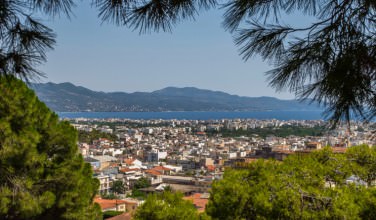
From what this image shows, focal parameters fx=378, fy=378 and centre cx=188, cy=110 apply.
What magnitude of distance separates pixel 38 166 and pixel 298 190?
408 centimetres

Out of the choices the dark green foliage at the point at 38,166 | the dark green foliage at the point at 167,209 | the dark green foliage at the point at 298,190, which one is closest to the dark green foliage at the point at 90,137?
the dark green foliage at the point at 38,166

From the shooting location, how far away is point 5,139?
5.38m

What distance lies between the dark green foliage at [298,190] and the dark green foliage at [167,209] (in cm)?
34

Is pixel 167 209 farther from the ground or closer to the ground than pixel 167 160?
farther from the ground

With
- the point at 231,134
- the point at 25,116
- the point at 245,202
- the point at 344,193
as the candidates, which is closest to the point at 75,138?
the point at 25,116

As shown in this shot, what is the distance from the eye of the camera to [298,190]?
4.53 meters

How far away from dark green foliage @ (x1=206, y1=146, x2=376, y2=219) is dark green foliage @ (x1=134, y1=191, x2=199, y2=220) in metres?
0.34

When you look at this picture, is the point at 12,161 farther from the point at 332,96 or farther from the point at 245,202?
the point at 332,96

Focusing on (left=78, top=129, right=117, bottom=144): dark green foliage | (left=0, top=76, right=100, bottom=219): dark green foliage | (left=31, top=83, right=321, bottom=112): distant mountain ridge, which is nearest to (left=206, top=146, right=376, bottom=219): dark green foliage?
(left=0, top=76, right=100, bottom=219): dark green foliage

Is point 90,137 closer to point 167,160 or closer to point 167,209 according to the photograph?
point 167,160

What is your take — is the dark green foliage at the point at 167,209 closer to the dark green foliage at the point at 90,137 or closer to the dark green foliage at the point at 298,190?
the dark green foliage at the point at 298,190

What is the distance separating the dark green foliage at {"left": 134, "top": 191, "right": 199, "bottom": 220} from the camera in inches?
212

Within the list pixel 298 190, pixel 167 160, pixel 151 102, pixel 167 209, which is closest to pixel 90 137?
pixel 167 160

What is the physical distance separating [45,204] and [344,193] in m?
4.39
